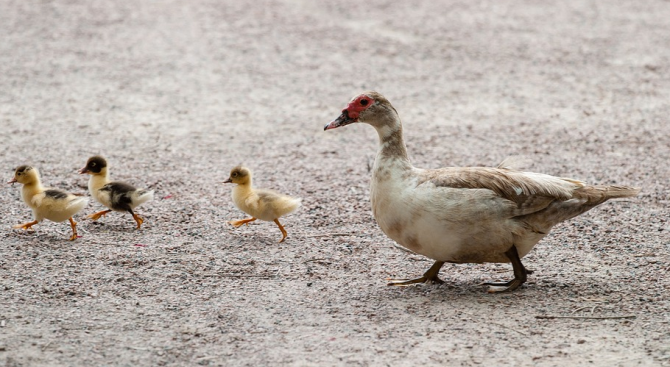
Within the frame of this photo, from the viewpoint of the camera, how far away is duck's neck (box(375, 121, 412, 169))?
5.59 meters

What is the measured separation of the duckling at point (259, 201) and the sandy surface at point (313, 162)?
0.70 feet

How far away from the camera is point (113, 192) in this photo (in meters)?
6.60

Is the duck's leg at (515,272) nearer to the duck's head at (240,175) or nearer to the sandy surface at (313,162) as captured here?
the sandy surface at (313,162)

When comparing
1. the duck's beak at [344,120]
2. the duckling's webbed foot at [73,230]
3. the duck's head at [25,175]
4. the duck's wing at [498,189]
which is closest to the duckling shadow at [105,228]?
the duckling's webbed foot at [73,230]

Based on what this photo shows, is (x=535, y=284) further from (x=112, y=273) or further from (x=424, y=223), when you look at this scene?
(x=112, y=273)

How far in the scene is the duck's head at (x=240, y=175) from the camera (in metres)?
6.59

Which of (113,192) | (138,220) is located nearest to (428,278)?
(138,220)

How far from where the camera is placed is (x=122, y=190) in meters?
6.57

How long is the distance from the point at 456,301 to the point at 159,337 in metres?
1.78

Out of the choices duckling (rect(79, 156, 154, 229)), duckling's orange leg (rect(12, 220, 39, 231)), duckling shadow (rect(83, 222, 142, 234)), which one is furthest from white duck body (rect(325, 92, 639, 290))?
duckling's orange leg (rect(12, 220, 39, 231))

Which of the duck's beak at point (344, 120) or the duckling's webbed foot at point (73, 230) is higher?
the duck's beak at point (344, 120)

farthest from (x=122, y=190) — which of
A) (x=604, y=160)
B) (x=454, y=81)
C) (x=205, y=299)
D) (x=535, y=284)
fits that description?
(x=454, y=81)

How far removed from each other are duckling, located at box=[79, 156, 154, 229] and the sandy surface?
210 mm

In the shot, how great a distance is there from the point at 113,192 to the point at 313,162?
2305 millimetres
